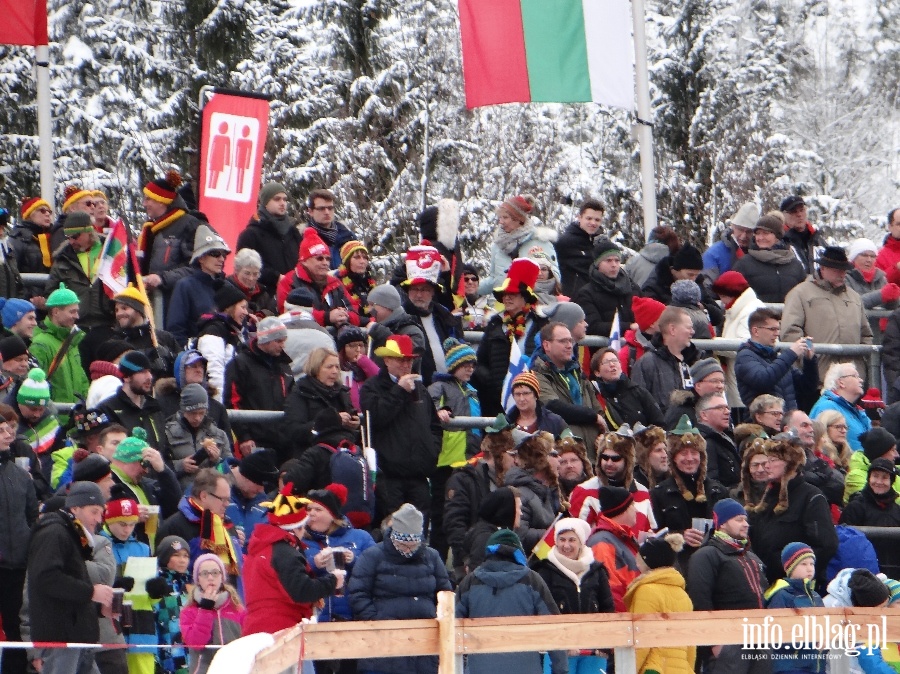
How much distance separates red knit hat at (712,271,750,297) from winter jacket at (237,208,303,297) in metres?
3.55

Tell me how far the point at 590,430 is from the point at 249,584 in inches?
149

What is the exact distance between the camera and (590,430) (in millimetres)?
13422

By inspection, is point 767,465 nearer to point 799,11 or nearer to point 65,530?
point 65,530

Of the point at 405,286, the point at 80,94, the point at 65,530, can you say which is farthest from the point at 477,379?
the point at 80,94

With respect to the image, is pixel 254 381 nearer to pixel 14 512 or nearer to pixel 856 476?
pixel 14 512

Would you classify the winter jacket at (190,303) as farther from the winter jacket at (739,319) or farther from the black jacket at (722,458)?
the winter jacket at (739,319)

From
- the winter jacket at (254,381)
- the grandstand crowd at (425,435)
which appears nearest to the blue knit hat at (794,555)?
the grandstand crowd at (425,435)

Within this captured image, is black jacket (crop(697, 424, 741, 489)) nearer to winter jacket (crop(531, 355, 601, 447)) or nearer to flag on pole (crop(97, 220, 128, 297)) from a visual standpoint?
winter jacket (crop(531, 355, 601, 447))

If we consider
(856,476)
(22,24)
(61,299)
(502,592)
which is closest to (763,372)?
(856,476)

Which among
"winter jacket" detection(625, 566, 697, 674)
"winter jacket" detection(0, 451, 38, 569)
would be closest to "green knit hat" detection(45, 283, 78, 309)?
"winter jacket" detection(0, 451, 38, 569)

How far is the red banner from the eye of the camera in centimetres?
1675

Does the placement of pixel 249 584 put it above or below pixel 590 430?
below

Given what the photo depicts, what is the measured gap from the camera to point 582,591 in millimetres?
10656

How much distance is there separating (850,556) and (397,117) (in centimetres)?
2081
